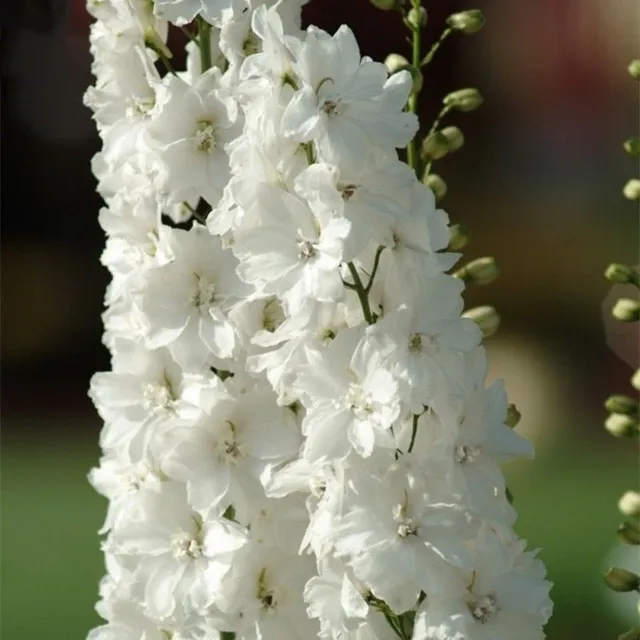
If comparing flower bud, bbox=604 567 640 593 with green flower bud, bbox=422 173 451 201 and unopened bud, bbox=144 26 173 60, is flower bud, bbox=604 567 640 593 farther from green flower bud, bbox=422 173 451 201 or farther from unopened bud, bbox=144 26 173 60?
unopened bud, bbox=144 26 173 60

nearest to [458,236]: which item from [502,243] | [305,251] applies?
[305,251]

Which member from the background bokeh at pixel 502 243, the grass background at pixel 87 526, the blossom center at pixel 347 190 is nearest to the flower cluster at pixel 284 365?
the blossom center at pixel 347 190

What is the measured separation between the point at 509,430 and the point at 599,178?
206 centimetres

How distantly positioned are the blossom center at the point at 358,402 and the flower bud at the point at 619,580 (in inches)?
8.0

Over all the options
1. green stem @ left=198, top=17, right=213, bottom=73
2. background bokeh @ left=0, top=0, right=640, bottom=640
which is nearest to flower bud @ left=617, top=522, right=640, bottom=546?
green stem @ left=198, top=17, right=213, bottom=73

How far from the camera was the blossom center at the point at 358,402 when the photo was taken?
0.55 m

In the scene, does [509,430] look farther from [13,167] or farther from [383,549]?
[13,167]

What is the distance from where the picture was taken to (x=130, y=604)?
651 mm

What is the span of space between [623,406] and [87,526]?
1.84 metres

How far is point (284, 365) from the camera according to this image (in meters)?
0.56

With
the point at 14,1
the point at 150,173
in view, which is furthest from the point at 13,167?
the point at 150,173

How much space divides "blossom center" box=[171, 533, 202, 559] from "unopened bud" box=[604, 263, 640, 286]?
26 cm

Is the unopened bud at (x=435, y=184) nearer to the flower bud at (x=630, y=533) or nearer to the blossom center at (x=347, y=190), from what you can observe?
the blossom center at (x=347, y=190)

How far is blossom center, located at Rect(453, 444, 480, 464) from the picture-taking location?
573 mm
